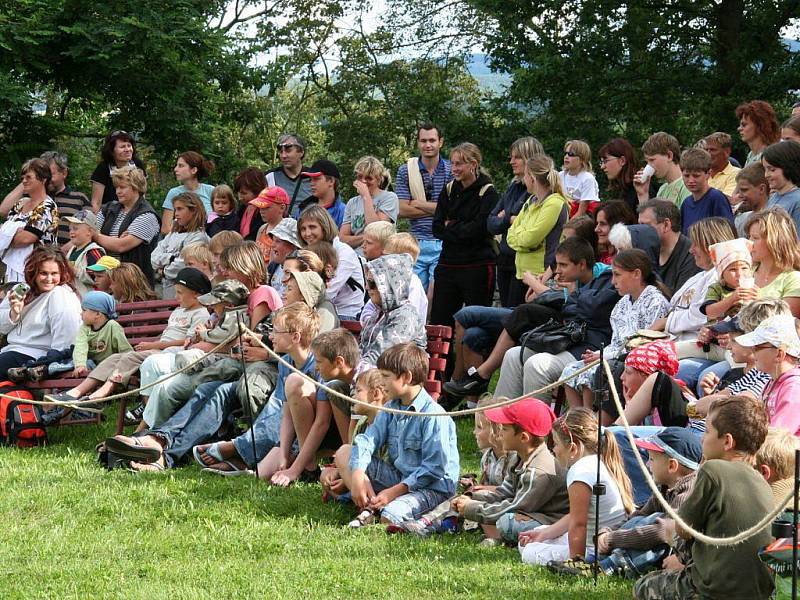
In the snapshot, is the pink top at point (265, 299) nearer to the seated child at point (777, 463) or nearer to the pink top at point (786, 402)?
the pink top at point (786, 402)

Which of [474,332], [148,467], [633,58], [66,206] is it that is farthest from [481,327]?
[633,58]

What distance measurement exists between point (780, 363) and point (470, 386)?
364cm

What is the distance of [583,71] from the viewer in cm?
1606

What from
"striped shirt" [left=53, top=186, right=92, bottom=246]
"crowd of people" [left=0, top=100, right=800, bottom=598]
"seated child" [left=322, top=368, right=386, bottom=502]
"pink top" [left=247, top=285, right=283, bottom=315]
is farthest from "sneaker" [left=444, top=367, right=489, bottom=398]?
"striped shirt" [left=53, top=186, right=92, bottom=246]

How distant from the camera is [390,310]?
869 centimetres

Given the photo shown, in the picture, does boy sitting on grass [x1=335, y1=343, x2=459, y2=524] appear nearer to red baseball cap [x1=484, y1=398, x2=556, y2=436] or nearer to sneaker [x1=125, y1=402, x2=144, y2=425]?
red baseball cap [x1=484, y1=398, x2=556, y2=436]

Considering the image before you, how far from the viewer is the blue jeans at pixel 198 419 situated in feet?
29.0

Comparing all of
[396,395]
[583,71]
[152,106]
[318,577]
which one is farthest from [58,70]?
[318,577]

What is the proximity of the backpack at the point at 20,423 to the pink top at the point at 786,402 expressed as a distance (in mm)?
5919

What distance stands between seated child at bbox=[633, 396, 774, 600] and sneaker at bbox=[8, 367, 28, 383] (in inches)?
245

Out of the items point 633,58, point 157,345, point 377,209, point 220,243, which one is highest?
point 633,58

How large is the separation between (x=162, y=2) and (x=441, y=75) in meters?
8.73

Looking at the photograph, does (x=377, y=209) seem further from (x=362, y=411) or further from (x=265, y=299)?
(x=362, y=411)

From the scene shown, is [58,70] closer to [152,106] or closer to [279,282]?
[152,106]
